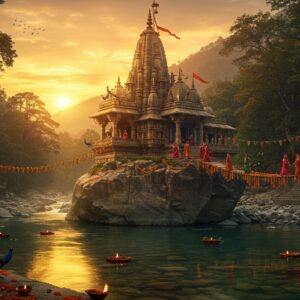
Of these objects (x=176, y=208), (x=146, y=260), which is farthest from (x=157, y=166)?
(x=146, y=260)

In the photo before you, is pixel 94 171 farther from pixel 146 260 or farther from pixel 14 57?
pixel 146 260

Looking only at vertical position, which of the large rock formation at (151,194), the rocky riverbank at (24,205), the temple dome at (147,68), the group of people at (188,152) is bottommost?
the rocky riverbank at (24,205)

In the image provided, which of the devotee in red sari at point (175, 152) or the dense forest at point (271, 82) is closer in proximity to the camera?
the devotee in red sari at point (175, 152)

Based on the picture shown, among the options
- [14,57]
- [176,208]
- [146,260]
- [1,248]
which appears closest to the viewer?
[146,260]

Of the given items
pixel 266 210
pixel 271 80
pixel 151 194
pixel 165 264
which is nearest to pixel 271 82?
pixel 271 80

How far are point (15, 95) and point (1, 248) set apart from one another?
55.6m

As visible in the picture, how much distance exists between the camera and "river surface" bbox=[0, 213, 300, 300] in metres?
14.1

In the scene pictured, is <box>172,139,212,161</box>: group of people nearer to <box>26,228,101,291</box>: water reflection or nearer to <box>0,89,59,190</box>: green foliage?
<box>26,228,101,291</box>: water reflection

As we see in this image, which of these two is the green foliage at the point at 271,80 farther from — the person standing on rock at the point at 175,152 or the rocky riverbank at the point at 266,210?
the person standing on rock at the point at 175,152

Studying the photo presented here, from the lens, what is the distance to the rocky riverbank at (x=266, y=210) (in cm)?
4428

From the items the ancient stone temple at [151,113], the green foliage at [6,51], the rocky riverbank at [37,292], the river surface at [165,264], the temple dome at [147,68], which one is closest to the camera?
the rocky riverbank at [37,292]

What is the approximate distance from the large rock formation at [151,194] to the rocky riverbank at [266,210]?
14.9 ft

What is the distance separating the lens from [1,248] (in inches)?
937

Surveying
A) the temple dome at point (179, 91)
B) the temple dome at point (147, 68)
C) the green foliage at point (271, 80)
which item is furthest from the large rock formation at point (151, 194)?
the green foliage at point (271, 80)
